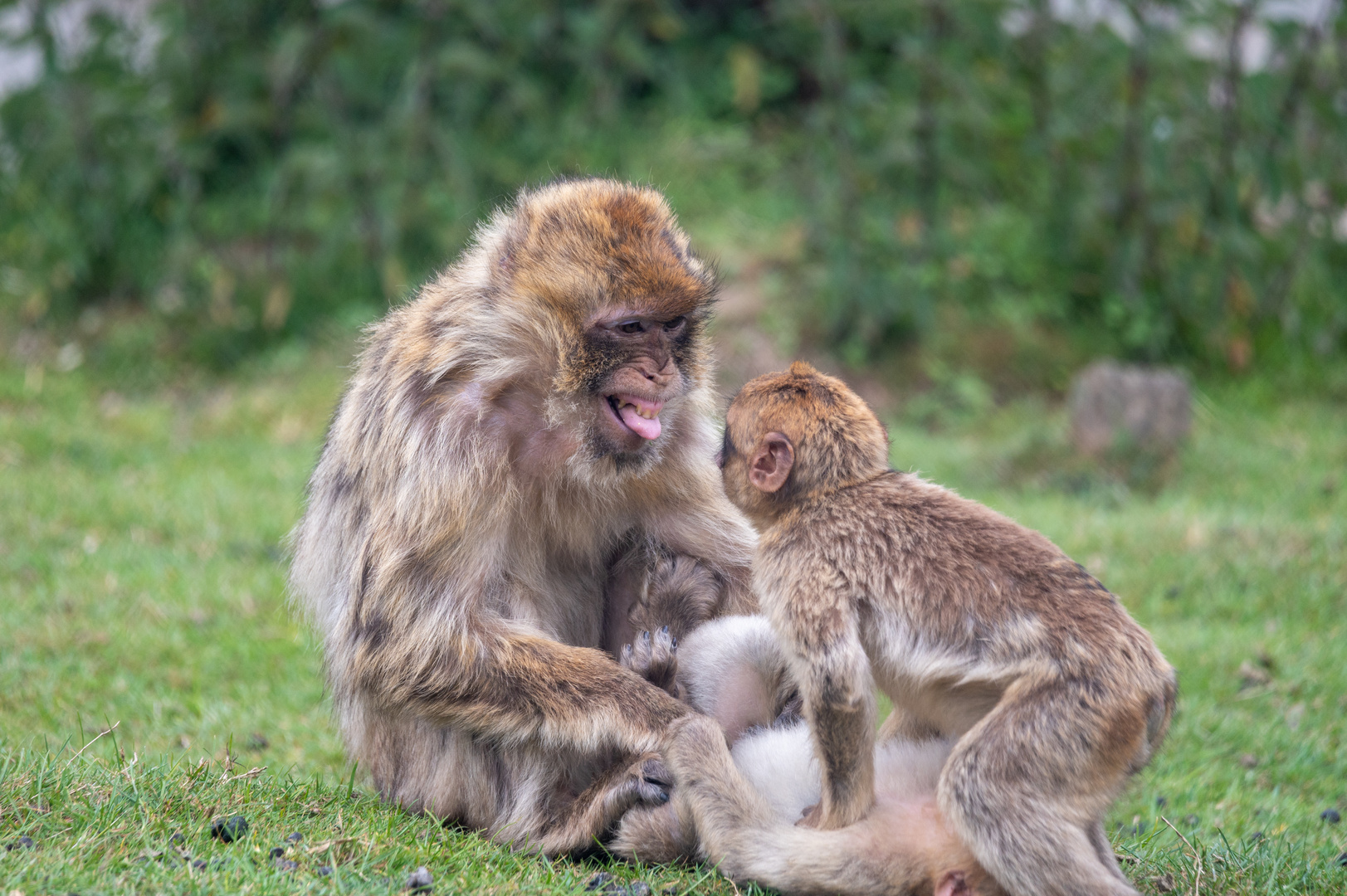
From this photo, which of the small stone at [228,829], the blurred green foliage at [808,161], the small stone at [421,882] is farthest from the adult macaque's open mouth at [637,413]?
the blurred green foliage at [808,161]

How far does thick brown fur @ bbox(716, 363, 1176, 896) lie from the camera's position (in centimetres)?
268

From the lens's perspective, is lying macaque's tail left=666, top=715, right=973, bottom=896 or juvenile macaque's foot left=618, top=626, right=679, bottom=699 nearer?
lying macaque's tail left=666, top=715, right=973, bottom=896

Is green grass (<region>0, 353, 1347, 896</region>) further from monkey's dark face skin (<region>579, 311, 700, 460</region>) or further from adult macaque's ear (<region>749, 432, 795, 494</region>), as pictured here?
monkey's dark face skin (<region>579, 311, 700, 460</region>)

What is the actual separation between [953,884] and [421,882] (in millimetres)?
1112

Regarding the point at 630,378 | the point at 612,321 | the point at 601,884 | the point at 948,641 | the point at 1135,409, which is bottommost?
the point at 1135,409

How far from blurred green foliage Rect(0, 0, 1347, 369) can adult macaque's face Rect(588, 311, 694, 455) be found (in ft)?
17.5

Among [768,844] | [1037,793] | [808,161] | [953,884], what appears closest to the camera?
[1037,793]

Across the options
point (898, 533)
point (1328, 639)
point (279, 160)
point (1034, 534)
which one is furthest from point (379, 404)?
point (279, 160)

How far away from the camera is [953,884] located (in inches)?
110

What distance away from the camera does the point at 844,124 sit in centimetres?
898

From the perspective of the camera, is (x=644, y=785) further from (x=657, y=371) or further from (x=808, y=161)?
(x=808, y=161)

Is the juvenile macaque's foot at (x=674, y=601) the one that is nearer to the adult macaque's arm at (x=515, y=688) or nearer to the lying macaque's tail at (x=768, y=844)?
the adult macaque's arm at (x=515, y=688)

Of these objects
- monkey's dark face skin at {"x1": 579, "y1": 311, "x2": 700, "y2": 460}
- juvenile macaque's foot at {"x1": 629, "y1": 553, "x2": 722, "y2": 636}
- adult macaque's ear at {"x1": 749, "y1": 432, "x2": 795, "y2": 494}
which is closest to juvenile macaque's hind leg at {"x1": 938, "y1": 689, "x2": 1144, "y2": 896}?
adult macaque's ear at {"x1": 749, "y1": 432, "x2": 795, "y2": 494}

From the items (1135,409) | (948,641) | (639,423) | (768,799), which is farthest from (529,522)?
(1135,409)
